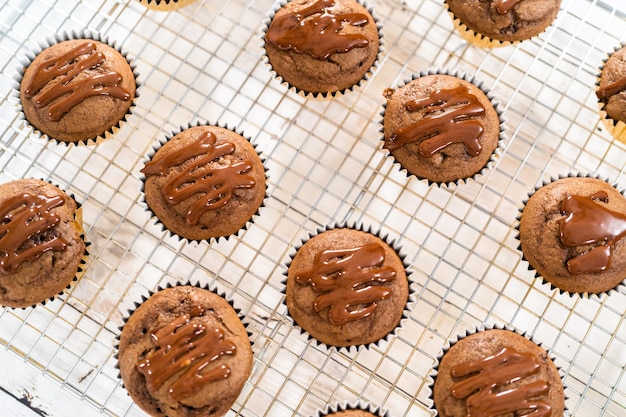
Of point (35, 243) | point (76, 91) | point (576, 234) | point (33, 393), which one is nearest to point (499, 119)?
point (576, 234)

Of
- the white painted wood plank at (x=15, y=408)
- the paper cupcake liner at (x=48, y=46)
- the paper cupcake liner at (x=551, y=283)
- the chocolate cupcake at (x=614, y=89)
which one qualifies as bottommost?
the white painted wood plank at (x=15, y=408)

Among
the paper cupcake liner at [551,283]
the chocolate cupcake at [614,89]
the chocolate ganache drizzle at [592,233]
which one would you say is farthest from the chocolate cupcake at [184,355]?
the chocolate cupcake at [614,89]

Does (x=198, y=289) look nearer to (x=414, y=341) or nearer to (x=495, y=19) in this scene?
(x=414, y=341)

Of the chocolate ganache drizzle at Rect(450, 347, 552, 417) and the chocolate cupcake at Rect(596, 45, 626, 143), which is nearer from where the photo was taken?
the chocolate ganache drizzle at Rect(450, 347, 552, 417)

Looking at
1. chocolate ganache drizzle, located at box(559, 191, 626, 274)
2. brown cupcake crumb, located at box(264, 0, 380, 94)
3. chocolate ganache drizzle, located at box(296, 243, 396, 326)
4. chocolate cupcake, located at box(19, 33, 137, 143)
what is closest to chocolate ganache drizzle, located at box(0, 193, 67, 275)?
chocolate cupcake, located at box(19, 33, 137, 143)

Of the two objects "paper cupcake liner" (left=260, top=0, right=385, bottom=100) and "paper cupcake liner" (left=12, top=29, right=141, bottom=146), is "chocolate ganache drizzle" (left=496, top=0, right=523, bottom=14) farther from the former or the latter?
"paper cupcake liner" (left=12, top=29, right=141, bottom=146)

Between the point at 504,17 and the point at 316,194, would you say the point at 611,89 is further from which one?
the point at 316,194

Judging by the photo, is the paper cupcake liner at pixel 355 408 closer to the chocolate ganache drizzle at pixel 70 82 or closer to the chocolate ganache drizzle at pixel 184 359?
the chocolate ganache drizzle at pixel 184 359
